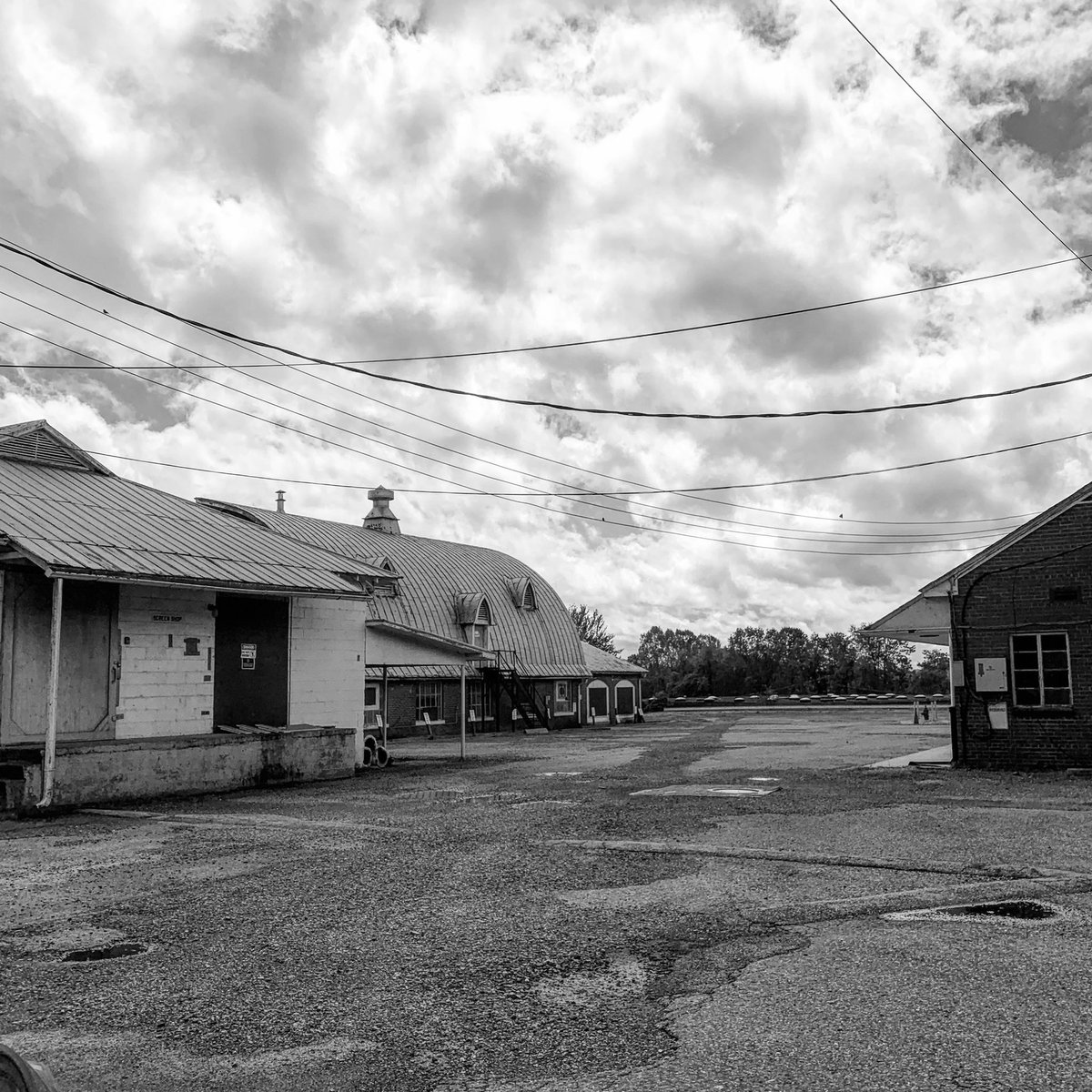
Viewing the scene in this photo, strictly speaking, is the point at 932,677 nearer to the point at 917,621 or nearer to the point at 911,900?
the point at 917,621

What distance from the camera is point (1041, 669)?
1969 cm

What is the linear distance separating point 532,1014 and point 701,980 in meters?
1.08

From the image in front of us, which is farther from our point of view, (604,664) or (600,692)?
(604,664)

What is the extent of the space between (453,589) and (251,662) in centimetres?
2701

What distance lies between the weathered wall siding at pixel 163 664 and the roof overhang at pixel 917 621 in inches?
541

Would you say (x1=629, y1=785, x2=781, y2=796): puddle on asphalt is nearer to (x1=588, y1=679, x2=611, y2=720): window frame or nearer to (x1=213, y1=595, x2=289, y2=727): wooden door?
(x1=213, y1=595, x2=289, y2=727): wooden door

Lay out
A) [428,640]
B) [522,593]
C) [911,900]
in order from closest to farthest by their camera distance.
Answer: [911,900], [428,640], [522,593]

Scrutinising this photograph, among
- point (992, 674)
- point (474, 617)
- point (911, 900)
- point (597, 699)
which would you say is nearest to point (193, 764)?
point (911, 900)

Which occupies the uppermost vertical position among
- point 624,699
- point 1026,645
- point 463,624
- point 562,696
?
point 463,624

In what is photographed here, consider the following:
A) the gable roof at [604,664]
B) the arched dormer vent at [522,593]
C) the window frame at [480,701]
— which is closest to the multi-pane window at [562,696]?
the gable roof at [604,664]

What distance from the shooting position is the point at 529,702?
4650 centimetres

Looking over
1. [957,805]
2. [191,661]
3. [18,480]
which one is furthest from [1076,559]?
[18,480]

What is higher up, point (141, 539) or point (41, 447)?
point (41, 447)

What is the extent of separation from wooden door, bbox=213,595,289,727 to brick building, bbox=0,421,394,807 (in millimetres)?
27
